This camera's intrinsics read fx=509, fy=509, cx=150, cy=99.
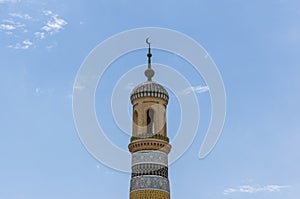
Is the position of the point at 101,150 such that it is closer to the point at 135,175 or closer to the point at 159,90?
the point at 135,175

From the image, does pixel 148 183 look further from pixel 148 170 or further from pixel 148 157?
pixel 148 157

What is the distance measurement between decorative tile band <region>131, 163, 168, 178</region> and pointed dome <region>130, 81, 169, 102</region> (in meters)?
2.80

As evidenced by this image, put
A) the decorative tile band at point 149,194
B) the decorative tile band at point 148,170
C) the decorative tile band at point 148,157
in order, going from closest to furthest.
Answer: the decorative tile band at point 149,194 < the decorative tile band at point 148,170 < the decorative tile band at point 148,157

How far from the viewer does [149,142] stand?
1962 cm

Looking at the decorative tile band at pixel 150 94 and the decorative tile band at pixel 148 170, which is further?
the decorative tile band at pixel 150 94

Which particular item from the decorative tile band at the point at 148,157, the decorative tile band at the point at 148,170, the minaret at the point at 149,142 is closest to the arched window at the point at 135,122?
the minaret at the point at 149,142

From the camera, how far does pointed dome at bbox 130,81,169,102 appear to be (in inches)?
797

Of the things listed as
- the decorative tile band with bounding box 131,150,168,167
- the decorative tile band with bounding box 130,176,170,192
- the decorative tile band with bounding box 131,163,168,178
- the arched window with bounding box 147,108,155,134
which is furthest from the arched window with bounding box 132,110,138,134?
the decorative tile band with bounding box 130,176,170,192

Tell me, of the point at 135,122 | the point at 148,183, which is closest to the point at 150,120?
the point at 135,122

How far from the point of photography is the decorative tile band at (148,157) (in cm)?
1945

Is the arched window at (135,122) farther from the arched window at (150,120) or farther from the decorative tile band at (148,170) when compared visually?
the decorative tile band at (148,170)

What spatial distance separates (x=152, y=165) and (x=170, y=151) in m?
1.09

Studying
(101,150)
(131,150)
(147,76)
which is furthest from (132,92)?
(101,150)

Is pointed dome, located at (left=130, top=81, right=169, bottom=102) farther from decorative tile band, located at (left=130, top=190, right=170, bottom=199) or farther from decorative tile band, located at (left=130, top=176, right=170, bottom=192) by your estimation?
decorative tile band, located at (left=130, top=190, right=170, bottom=199)
